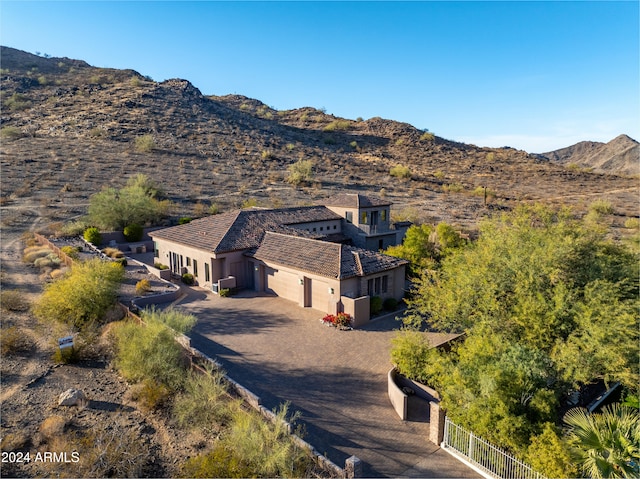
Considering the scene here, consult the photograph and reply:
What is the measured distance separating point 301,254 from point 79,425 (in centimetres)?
1494

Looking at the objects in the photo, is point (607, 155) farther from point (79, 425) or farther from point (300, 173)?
point (79, 425)

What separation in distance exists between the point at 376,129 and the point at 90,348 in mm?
119084

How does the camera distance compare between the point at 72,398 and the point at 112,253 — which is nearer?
the point at 72,398

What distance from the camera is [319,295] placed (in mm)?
23797

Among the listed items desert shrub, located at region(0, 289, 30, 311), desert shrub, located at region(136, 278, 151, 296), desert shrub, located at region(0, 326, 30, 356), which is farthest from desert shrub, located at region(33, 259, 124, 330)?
desert shrub, located at region(136, 278, 151, 296)

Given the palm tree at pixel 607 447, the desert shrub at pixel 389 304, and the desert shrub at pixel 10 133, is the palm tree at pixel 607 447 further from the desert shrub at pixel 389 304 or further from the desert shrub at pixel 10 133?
the desert shrub at pixel 10 133

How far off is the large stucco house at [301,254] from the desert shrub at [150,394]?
401 inches

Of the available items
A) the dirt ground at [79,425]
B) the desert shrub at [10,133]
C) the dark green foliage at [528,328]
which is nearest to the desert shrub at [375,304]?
the dark green foliage at [528,328]

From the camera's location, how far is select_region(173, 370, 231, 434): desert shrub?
13.1 meters

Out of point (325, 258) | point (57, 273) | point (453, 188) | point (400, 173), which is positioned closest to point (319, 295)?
point (325, 258)

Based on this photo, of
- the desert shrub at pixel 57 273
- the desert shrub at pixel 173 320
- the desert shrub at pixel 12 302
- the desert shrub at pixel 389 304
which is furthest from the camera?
the desert shrub at pixel 57 273

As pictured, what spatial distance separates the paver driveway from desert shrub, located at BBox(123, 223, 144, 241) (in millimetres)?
18666

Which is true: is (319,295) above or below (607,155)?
below

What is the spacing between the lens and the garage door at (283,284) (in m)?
25.3
